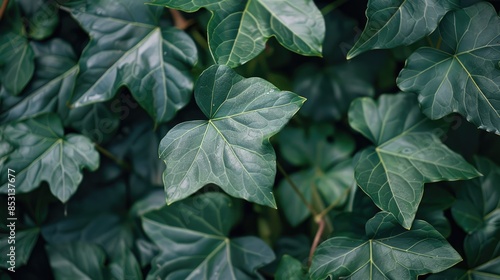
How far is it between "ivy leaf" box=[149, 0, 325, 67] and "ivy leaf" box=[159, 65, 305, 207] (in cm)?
6

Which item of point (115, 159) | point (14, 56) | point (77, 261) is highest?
point (14, 56)

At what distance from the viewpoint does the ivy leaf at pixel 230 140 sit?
30.3 inches

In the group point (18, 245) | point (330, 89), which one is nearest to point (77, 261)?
point (18, 245)

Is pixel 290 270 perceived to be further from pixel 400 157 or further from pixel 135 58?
pixel 135 58

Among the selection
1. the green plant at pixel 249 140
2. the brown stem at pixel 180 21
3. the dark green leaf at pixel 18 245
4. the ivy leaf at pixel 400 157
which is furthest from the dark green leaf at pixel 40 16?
the ivy leaf at pixel 400 157

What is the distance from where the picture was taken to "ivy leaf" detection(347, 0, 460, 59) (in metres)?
0.80

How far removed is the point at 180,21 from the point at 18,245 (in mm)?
584

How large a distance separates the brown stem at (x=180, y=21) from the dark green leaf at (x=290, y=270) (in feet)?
1.70

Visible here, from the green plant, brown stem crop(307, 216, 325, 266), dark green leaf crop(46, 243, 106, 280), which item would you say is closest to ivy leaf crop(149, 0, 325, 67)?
the green plant

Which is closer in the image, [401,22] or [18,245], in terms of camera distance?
[401,22]

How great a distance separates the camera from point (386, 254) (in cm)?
82

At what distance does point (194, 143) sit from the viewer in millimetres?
797

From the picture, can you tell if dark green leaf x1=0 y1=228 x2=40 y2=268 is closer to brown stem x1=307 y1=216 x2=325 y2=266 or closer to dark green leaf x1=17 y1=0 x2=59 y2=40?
dark green leaf x1=17 y1=0 x2=59 y2=40

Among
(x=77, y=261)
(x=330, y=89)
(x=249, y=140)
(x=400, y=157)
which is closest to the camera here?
(x=249, y=140)
